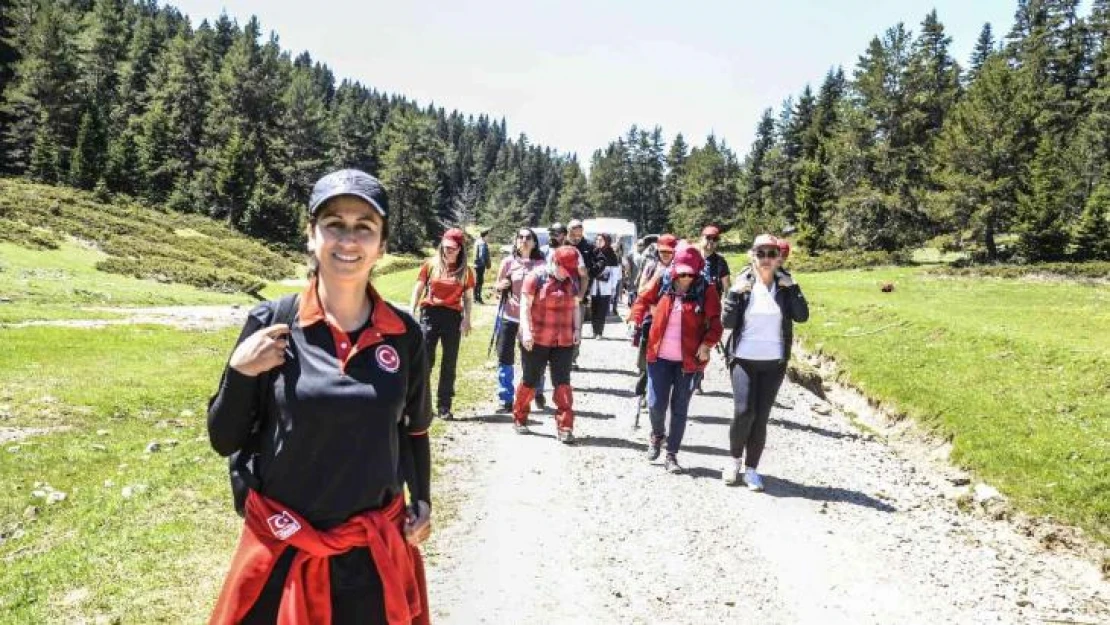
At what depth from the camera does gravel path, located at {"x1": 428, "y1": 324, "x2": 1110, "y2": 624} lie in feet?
20.0

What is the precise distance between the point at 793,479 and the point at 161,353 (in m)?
15.0

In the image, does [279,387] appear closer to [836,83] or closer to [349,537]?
[349,537]

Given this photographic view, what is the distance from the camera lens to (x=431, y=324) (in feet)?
36.6

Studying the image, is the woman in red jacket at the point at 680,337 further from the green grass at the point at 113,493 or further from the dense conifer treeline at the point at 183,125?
the dense conifer treeline at the point at 183,125

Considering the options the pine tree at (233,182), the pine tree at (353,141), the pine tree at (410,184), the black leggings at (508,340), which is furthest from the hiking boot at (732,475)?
the pine tree at (353,141)

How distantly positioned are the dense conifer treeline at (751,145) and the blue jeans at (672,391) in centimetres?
4405

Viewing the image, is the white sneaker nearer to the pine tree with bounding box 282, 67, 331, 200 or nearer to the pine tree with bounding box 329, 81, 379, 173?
the pine tree with bounding box 282, 67, 331, 200

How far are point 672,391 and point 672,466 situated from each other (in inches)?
33.9

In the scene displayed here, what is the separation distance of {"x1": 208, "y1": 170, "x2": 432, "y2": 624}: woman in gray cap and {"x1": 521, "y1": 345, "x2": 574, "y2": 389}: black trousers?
7439 mm

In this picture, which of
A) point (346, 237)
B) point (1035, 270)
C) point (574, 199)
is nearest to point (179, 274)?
point (346, 237)

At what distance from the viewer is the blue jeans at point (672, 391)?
9266mm

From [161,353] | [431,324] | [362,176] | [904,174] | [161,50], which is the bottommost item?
[161,353]

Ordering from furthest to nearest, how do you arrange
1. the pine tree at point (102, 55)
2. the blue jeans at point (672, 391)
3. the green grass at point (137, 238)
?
1. the pine tree at point (102, 55)
2. the green grass at point (137, 238)
3. the blue jeans at point (672, 391)

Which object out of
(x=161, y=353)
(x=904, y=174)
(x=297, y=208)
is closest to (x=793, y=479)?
(x=161, y=353)
